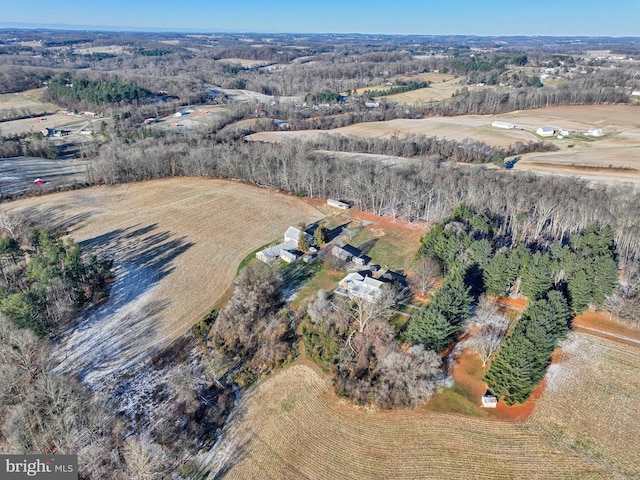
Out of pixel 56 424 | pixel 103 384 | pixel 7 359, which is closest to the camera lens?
A: pixel 56 424

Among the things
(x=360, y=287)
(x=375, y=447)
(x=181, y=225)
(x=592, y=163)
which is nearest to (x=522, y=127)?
(x=592, y=163)

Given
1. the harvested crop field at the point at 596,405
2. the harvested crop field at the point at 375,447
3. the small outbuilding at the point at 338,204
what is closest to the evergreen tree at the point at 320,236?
the small outbuilding at the point at 338,204

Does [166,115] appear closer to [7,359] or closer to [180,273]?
[180,273]

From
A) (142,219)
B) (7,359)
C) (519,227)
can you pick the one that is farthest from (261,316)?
(519,227)

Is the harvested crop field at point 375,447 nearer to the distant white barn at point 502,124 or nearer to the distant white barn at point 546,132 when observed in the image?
the distant white barn at point 546,132

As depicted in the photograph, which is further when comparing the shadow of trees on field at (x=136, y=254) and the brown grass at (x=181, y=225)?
the shadow of trees on field at (x=136, y=254)

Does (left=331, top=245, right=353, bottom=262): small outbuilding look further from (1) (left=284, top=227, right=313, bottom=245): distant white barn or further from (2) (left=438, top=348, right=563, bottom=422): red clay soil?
(2) (left=438, top=348, right=563, bottom=422): red clay soil
